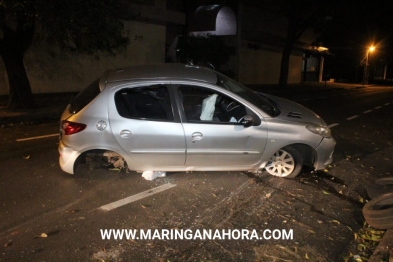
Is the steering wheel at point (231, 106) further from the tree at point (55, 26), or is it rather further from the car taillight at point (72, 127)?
the tree at point (55, 26)

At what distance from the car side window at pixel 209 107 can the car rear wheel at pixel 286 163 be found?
84cm

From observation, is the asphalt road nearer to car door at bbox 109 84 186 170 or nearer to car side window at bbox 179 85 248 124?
car door at bbox 109 84 186 170

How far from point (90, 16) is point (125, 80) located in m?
5.30

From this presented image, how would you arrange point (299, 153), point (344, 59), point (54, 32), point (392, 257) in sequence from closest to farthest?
point (392, 257)
point (299, 153)
point (54, 32)
point (344, 59)

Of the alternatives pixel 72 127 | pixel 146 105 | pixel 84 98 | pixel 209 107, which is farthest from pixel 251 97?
pixel 72 127

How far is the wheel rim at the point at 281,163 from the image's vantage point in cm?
541

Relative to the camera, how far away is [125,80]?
4.99 m

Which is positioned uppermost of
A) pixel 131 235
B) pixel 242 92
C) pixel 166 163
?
pixel 242 92

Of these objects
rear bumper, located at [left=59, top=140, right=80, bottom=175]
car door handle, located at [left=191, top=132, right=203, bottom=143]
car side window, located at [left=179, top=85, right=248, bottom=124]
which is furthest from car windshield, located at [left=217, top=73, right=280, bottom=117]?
rear bumper, located at [left=59, top=140, right=80, bottom=175]

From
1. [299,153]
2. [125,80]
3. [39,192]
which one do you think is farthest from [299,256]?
[39,192]

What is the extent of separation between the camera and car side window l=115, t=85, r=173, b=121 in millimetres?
4949

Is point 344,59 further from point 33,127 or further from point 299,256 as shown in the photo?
point 299,256

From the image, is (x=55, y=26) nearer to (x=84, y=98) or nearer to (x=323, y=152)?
(x=84, y=98)

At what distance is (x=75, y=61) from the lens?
16641 millimetres
